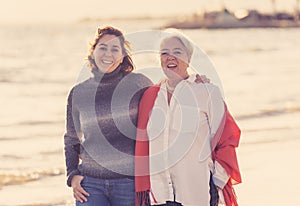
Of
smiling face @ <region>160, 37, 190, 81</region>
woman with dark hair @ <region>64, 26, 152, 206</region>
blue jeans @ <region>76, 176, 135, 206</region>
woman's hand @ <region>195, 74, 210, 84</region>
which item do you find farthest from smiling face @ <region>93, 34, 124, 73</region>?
blue jeans @ <region>76, 176, 135, 206</region>

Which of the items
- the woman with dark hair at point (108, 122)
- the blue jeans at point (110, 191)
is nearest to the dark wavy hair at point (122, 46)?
the woman with dark hair at point (108, 122)

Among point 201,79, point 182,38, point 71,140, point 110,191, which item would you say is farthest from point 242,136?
point 182,38

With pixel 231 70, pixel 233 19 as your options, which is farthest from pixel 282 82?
pixel 233 19

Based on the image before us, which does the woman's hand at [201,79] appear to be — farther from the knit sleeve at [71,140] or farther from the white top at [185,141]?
the knit sleeve at [71,140]

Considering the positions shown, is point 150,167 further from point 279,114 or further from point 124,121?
point 279,114

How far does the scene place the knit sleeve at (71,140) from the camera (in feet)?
18.0

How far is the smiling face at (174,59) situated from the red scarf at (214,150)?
5.2 inches

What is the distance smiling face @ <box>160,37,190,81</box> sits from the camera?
5082 mm

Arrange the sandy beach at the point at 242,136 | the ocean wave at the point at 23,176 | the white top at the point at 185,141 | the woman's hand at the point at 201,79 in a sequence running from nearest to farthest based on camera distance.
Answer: the white top at the point at 185,141
the woman's hand at the point at 201,79
the sandy beach at the point at 242,136
the ocean wave at the point at 23,176

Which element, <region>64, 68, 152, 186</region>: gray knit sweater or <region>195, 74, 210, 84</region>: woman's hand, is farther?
<region>64, 68, 152, 186</region>: gray knit sweater

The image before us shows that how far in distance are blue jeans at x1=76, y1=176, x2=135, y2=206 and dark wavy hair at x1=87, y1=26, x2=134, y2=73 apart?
2.25 ft

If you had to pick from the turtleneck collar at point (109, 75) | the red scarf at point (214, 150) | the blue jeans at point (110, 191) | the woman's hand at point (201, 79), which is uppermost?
the turtleneck collar at point (109, 75)

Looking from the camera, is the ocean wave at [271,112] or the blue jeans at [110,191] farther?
the ocean wave at [271,112]

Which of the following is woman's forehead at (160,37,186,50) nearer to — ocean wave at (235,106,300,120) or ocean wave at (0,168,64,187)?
ocean wave at (0,168,64,187)
